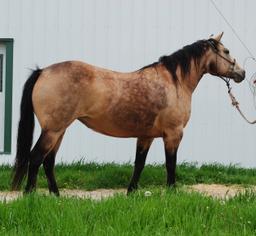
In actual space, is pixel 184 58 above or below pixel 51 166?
above

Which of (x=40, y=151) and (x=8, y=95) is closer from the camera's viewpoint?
(x=40, y=151)

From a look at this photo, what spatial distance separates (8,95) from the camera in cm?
838

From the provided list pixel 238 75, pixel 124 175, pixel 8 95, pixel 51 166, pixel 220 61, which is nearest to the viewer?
pixel 51 166

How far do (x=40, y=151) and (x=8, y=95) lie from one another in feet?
11.1

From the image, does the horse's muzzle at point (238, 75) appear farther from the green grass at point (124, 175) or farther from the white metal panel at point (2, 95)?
the white metal panel at point (2, 95)

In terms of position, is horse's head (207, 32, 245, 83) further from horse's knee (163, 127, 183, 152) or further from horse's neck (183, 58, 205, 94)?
horse's knee (163, 127, 183, 152)

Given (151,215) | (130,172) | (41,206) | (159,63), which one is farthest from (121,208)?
(130,172)

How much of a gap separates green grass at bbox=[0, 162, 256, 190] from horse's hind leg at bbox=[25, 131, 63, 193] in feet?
3.93

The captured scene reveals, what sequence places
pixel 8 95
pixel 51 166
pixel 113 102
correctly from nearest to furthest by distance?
pixel 113 102 < pixel 51 166 < pixel 8 95

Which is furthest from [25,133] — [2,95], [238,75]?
[2,95]

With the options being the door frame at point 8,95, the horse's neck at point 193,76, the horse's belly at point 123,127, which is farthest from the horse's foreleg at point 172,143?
the door frame at point 8,95

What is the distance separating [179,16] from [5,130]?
3.32 meters

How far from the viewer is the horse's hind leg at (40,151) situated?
17.1ft

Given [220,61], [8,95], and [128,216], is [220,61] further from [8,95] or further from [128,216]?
[8,95]
